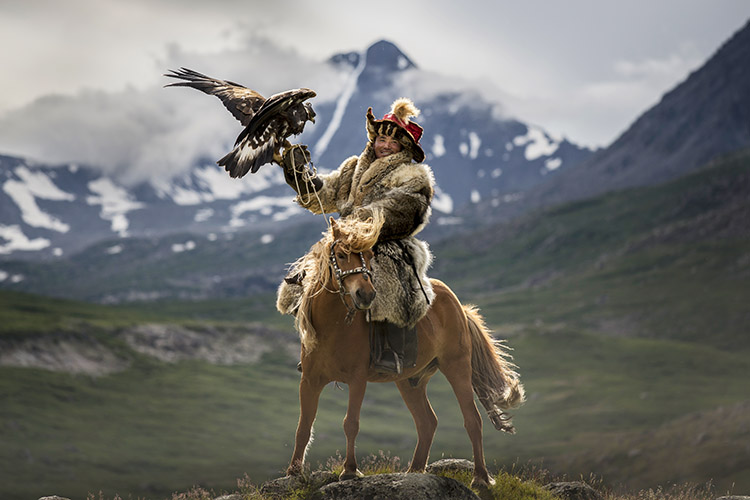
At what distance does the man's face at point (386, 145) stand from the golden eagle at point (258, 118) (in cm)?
116

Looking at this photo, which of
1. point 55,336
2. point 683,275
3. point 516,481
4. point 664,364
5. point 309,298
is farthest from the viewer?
point 683,275

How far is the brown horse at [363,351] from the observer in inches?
382

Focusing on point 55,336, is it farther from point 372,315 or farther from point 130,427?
point 372,315

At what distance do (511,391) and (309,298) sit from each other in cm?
451

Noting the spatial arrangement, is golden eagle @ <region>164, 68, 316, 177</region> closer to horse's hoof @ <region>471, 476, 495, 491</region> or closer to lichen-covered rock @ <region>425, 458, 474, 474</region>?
horse's hoof @ <region>471, 476, 495, 491</region>

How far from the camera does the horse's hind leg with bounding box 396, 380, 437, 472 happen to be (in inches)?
482

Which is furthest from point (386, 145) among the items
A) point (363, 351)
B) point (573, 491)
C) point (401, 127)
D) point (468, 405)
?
point (573, 491)

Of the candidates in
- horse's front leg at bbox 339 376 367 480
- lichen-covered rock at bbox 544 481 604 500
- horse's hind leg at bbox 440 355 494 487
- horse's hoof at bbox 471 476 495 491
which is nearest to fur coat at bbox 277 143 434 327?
horse's front leg at bbox 339 376 367 480


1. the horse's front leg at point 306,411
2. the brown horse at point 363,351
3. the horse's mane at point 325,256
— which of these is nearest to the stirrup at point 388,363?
the brown horse at point 363,351

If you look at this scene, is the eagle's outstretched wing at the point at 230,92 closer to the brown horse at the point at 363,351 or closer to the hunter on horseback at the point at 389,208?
the hunter on horseback at the point at 389,208

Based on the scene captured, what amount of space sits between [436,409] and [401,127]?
103 metres

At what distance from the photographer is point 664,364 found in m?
113

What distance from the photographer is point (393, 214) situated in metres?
10.7

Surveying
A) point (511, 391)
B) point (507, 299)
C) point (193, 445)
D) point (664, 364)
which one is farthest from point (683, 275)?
point (511, 391)
